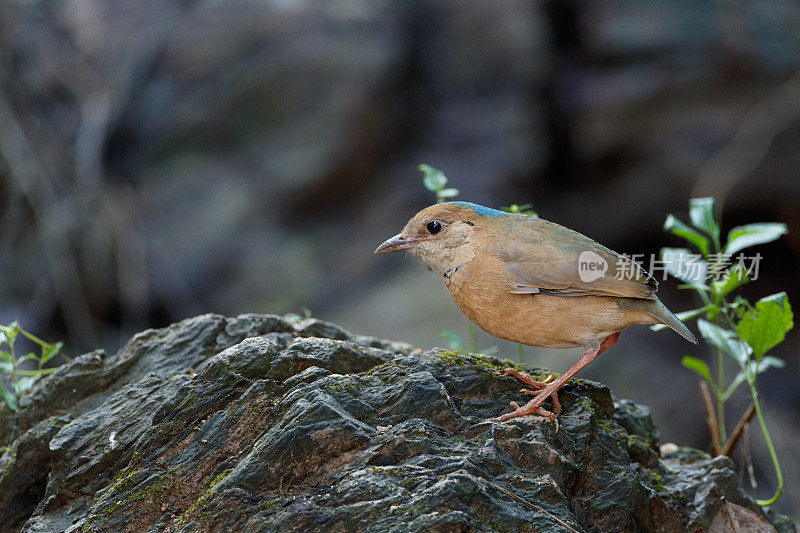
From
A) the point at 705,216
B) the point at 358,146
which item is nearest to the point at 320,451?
the point at 705,216

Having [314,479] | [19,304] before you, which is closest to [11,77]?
[19,304]

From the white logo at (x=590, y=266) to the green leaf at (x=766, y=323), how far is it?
0.96 meters

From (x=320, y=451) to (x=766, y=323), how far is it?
8.59 ft

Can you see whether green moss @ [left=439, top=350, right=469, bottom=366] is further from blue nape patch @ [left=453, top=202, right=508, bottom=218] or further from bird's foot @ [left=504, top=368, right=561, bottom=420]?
blue nape patch @ [left=453, top=202, right=508, bottom=218]

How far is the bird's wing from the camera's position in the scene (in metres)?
3.73

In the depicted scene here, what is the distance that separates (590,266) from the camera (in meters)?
3.80

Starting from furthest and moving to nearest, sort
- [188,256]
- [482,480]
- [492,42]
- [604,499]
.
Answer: [492,42]
[188,256]
[604,499]
[482,480]

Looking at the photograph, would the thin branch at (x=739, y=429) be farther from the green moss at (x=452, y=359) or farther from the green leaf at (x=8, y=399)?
the green leaf at (x=8, y=399)

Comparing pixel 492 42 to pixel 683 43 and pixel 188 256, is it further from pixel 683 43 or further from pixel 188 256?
pixel 188 256

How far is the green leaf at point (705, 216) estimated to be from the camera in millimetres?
4656

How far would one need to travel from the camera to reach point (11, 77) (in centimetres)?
983

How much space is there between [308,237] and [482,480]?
734 centimetres

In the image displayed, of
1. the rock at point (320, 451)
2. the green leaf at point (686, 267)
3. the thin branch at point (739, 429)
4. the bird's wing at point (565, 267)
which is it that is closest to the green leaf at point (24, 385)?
the rock at point (320, 451)

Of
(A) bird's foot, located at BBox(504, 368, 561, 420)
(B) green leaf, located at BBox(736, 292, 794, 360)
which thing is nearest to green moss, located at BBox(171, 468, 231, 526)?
(A) bird's foot, located at BBox(504, 368, 561, 420)
